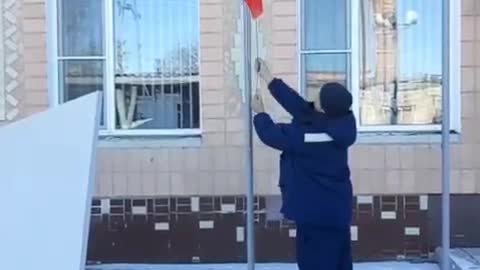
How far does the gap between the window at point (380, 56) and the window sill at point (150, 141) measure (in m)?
0.97

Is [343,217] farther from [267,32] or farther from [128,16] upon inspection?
[128,16]

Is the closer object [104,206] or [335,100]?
[335,100]

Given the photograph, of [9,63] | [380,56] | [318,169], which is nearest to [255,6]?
[318,169]

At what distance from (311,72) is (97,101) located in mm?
4108

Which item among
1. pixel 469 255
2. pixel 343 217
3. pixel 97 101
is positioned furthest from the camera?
pixel 469 255

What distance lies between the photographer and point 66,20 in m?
7.51

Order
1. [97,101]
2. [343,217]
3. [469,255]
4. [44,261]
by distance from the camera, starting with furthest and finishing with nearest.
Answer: [469,255]
[343,217]
[97,101]
[44,261]

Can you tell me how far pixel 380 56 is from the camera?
738cm

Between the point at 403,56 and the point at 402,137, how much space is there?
64cm

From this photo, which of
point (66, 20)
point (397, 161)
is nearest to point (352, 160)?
point (397, 161)

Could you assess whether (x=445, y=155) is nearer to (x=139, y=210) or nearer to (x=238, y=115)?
(x=238, y=115)

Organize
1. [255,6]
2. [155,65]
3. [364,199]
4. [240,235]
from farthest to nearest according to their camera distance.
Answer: [155,65], [240,235], [364,199], [255,6]

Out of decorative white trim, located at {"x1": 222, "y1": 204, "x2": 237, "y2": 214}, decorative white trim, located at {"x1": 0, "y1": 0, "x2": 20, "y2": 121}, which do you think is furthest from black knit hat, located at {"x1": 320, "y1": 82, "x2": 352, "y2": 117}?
decorative white trim, located at {"x1": 0, "y1": 0, "x2": 20, "y2": 121}

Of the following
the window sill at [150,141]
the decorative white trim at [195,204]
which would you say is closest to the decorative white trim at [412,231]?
the decorative white trim at [195,204]
